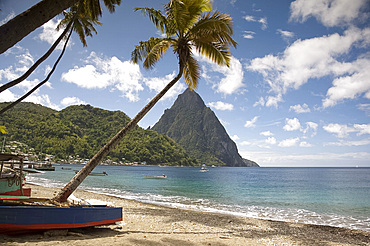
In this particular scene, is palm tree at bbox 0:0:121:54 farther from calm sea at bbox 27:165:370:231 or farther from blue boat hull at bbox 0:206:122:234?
calm sea at bbox 27:165:370:231

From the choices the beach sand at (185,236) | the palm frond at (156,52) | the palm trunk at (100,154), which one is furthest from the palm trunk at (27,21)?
the palm frond at (156,52)

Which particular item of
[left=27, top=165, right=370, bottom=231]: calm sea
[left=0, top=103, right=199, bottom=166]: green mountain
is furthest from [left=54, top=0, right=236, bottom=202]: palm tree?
[left=0, top=103, right=199, bottom=166]: green mountain

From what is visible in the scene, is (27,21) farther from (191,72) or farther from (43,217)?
(191,72)

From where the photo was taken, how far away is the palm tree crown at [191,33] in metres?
8.26

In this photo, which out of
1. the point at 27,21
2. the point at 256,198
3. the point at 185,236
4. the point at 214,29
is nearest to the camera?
the point at 27,21

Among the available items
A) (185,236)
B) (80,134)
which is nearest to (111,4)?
(185,236)

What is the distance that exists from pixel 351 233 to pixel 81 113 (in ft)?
380

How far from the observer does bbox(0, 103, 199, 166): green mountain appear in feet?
256

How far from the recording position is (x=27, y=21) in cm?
285

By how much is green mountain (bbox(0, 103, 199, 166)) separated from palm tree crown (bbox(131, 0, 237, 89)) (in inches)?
3209

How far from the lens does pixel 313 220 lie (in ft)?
40.4

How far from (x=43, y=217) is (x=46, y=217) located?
57 millimetres

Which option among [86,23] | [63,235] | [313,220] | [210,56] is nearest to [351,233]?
[313,220]

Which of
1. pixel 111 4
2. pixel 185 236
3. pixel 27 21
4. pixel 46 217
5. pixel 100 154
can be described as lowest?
pixel 185 236
